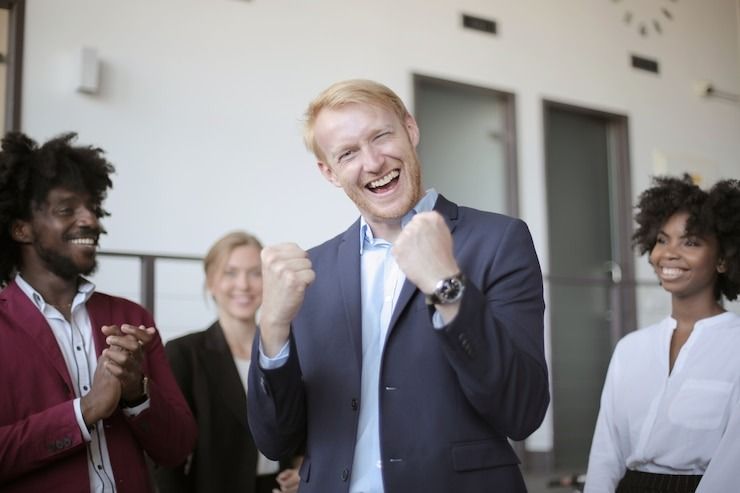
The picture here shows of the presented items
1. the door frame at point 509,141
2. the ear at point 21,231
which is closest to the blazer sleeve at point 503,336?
the ear at point 21,231

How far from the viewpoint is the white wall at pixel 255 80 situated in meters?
4.67

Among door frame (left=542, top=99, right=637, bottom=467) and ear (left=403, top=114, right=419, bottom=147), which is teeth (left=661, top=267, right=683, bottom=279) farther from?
door frame (left=542, top=99, right=637, bottom=467)

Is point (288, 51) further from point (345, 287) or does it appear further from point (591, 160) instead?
point (345, 287)

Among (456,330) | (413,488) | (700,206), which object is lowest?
(413,488)

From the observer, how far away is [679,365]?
8.61 ft

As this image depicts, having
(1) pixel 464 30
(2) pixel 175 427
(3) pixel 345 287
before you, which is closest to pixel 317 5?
(1) pixel 464 30

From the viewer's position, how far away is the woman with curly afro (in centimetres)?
247

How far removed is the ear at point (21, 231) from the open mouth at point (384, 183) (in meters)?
1.16

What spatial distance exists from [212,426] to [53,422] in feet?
3.37

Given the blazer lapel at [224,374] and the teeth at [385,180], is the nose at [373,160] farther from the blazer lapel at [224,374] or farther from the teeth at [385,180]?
the blazer lapel at [224,374]

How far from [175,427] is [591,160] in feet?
17.8

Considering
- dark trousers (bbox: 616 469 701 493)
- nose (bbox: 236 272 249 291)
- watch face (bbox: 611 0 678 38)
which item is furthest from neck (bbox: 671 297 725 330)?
watch face (bbox: 611 0 678 38)

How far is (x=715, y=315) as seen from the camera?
2.75 metres

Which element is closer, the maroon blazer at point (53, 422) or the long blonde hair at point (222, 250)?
the maroon blazer at point (53, 422)
